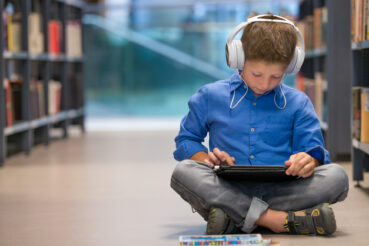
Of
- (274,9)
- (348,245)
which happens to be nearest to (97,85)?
(274,9)

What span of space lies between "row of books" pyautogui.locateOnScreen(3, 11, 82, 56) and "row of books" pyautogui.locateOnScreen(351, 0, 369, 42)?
7.40 ft

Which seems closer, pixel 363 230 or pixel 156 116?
pixel 363 230

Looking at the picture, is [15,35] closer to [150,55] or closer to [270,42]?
[270,42]

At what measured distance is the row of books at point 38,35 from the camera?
15.1 feet

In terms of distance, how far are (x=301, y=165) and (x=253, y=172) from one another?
151 millimetres

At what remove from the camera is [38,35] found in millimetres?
5301

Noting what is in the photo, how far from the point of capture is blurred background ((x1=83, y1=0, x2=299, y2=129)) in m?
8.03

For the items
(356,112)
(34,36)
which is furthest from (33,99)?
(356,112)

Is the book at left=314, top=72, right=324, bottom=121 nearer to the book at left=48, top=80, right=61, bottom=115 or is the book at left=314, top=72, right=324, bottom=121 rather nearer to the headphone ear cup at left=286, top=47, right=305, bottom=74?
the book at left=48, top=80, right=61, bottom=115

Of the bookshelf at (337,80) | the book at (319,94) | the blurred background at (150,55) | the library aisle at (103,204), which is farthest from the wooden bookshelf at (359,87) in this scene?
the blurred background at (150,55)

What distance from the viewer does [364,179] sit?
3492mm

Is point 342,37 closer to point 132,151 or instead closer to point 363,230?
point 132,151

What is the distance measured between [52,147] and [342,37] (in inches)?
93.7

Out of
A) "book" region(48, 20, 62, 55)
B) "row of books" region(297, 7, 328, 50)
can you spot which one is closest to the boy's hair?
"row of books" region(297, 7, 328, 50)
